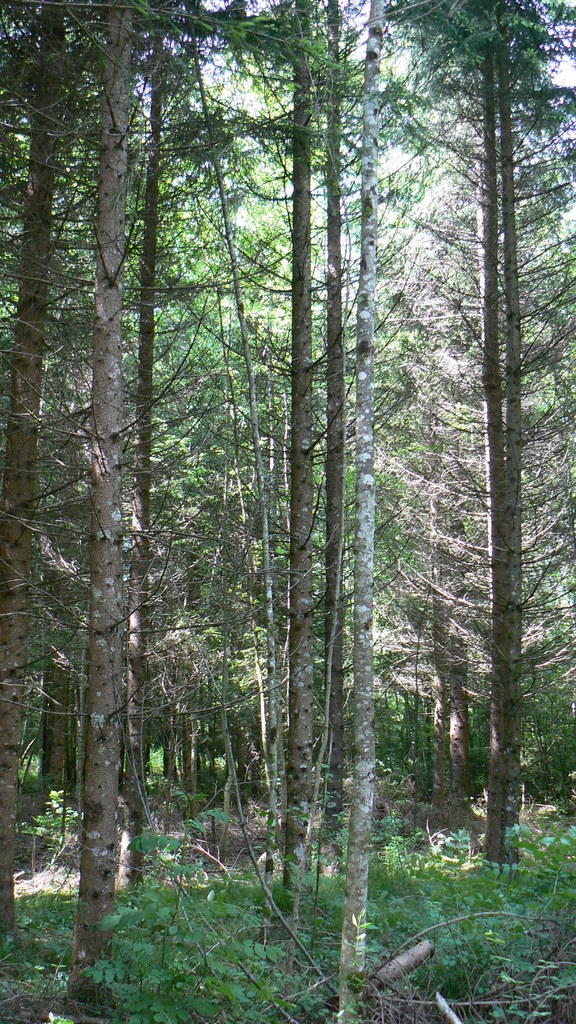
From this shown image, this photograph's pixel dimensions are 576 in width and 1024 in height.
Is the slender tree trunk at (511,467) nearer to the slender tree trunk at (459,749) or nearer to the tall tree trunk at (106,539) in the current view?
the tall tree trunk at (106,539)

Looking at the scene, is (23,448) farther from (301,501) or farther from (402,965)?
(402,965)

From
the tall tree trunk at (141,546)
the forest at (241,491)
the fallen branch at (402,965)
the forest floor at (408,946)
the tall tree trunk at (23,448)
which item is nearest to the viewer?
the forest floor at (408,946)

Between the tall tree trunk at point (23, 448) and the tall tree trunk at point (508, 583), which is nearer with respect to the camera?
the tall tree trunk at point (23, 448)

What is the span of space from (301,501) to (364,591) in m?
2.53

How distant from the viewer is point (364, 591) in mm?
4637

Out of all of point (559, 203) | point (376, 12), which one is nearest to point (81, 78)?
point (376, 12)

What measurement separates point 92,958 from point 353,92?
25.9 feet

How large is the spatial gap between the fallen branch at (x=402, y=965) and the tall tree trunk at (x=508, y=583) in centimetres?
351

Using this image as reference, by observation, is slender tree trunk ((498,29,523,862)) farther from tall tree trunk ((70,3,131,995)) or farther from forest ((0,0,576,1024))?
tall tree trunk ((70,3,131,995))

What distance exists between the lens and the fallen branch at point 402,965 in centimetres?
443

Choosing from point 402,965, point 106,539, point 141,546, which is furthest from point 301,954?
point 141,546

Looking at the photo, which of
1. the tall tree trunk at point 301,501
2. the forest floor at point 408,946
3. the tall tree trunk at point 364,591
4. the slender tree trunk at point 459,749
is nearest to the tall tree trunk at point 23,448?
the forest floor at point 408,946

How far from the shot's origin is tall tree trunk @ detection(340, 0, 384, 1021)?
4.09m

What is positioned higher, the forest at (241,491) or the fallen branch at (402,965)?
the forest at (241,491)
